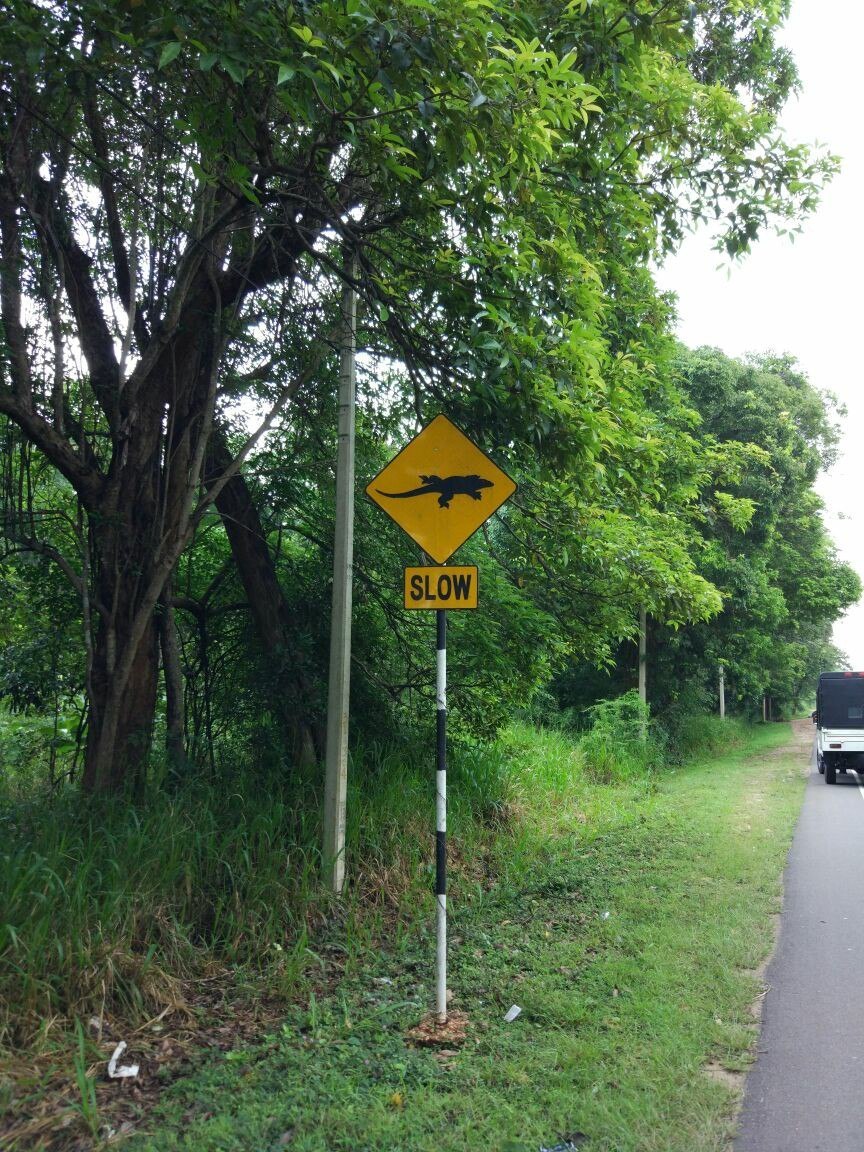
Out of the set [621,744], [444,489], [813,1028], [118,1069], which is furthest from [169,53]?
[621,744]

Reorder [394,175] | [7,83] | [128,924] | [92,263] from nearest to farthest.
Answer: [128,924], [394,175], [7,83], [92,263]

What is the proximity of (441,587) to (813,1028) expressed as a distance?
3259 mm

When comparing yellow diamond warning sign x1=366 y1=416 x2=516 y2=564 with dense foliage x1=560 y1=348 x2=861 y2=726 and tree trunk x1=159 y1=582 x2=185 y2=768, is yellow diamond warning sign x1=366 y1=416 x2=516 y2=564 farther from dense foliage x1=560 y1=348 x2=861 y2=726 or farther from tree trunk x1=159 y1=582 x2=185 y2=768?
dense foliage x1=560 y1=348 x2=861 y2=726

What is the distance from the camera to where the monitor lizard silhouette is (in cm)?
562

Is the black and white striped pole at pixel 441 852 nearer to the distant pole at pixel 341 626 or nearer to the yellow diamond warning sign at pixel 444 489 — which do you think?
the yellow diamond warning sign at pixel 444 489

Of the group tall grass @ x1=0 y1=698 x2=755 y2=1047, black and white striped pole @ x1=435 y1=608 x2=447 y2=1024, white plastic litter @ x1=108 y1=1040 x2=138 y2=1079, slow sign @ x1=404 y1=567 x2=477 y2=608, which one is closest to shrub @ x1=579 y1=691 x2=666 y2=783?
tall grass @ x1=0 y1=698 x2=755 y2=1047

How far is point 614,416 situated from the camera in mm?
8172

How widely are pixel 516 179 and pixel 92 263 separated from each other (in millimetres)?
3727

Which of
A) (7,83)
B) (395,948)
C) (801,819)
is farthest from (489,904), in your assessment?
(801,819)

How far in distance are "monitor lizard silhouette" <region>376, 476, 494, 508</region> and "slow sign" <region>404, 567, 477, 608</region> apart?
1.37 ft

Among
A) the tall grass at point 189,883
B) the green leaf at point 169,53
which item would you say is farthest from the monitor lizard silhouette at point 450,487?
the tall grass at point 189,883

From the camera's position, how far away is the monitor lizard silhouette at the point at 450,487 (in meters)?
5.62

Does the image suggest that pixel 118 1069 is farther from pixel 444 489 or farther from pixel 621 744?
pixel 621 744

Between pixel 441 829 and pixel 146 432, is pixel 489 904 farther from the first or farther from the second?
pixel 146 432
